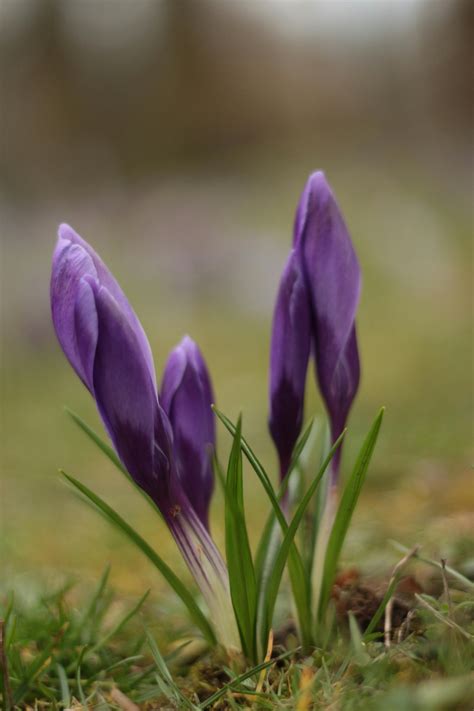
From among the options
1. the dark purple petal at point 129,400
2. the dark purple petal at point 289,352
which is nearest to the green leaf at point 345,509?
the dark purple petal at point 289,352

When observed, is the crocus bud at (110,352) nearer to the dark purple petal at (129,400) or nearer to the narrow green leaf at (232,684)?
the dark purple petal at (129,400)

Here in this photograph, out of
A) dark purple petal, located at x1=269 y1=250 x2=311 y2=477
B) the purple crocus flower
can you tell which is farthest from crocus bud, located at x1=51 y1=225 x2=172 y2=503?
dark purple petal, located at x1=269 y1=250 x2=311 y2=477

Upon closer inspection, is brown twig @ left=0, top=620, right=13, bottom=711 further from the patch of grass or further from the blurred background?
the blurred background

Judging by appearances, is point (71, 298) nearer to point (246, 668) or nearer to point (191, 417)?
point (191, 417)

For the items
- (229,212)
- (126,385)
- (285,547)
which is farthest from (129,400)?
(229,212)

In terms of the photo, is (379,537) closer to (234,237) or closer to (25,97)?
(234,237)
